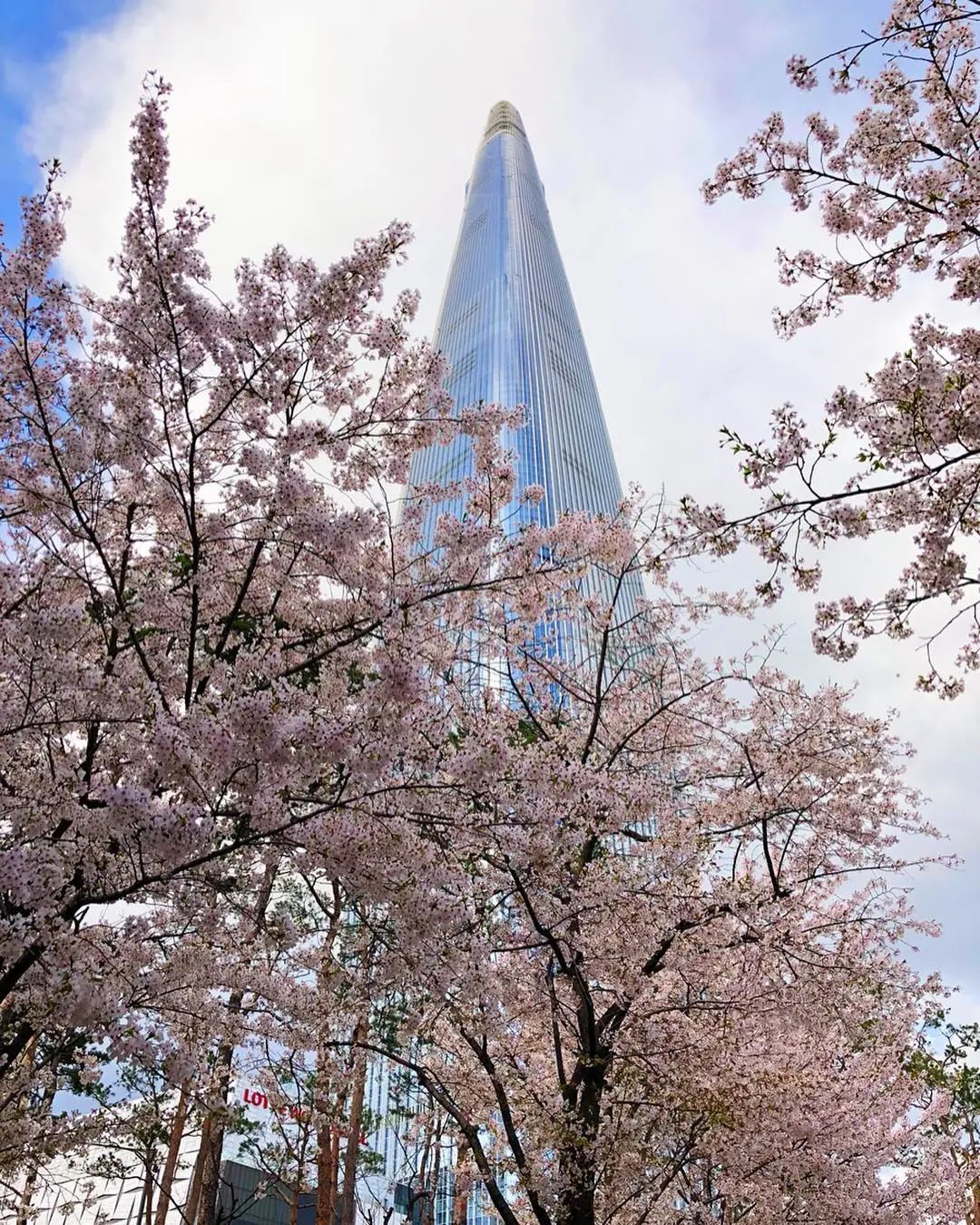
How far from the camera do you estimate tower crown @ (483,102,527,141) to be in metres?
135

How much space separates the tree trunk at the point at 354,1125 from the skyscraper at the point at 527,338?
171 ft

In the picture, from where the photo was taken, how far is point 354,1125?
10.7 m

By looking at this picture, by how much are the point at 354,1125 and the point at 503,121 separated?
15523cm

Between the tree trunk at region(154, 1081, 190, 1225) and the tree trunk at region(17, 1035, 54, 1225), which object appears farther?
the tree trunk at region(154, 1081, 190, 1225)

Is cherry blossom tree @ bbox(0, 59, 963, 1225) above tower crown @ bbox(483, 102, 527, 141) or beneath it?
beneath

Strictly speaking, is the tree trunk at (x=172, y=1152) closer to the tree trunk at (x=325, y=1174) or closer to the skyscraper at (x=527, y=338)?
the tree trunk at (x=325, y=1174)

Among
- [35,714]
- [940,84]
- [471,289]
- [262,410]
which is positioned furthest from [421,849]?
[471,289]

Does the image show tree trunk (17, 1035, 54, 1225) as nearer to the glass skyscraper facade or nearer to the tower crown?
the glass skyscraper facade

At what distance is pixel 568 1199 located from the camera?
22.2ft

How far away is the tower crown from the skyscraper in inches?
699

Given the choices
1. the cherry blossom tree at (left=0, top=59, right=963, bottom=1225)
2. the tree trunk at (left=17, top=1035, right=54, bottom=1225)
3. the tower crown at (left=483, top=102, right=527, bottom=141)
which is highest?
the tower crown at (left=483, top=102, right=527, bottom=141)

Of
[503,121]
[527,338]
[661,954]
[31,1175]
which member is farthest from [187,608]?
[503,121]

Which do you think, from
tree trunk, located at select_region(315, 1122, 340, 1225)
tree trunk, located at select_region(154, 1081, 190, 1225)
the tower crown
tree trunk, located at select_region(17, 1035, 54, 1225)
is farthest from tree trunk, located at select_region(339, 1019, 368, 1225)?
the tower crown

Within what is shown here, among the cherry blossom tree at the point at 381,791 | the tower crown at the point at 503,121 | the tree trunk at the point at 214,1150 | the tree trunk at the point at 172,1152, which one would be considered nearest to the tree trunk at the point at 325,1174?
the cherry blossom tree at the point at 381,791
